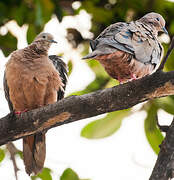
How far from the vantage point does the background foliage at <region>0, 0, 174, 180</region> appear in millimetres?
Answer: 3576

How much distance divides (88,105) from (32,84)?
44.0 inches

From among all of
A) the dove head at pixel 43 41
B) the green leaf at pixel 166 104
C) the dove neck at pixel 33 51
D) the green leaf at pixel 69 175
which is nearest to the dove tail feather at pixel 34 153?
the green leaf at pixel 69 175

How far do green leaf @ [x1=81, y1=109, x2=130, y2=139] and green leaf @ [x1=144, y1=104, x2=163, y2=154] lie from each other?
0.21 m

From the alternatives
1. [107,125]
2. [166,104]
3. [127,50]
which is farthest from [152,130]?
[127,50]

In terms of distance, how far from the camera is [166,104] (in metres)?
3.67

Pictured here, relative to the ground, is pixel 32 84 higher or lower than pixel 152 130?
higher

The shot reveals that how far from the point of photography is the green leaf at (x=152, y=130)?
11.6 feet

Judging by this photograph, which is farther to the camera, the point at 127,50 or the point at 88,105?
the point at 127,50

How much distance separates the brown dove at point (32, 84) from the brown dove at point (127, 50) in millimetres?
587

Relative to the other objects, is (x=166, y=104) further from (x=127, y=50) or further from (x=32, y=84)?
(x=32, y=84)

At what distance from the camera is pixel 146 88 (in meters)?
2.63

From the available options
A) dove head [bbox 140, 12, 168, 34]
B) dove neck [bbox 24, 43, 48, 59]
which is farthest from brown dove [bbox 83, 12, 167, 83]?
dove neck [bbox 24, 43, 48, 59]

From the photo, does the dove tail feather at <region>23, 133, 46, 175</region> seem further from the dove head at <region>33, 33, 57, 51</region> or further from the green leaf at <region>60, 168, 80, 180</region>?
the dove head at <region>33, 33, 57, 51</region>

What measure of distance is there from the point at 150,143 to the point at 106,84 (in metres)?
1.10
